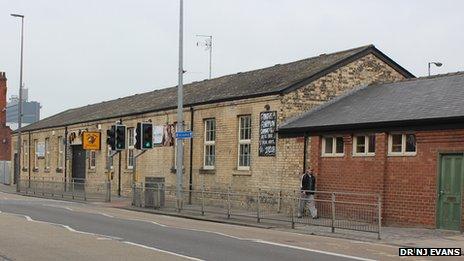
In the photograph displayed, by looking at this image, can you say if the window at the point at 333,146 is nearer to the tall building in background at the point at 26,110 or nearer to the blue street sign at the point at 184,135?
the blue street sign at the point at 184,135

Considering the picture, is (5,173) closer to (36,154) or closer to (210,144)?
(36,154)

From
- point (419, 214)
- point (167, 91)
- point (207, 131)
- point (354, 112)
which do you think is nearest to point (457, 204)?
point (419, 214)

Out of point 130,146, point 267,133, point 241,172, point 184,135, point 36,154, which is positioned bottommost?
point 36,154

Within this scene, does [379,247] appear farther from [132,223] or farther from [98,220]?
[98,220]

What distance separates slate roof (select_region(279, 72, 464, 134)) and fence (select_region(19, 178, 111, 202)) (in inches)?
509

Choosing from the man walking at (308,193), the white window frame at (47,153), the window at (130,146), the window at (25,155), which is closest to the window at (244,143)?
the man walking at (308,193)

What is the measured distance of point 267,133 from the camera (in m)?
24.3

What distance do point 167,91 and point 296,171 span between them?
60.2ft

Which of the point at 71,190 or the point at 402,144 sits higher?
the point at 402,144

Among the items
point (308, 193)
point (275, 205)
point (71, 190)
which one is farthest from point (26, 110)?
point (308, 193)

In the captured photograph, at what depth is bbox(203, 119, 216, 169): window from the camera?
28483 millimetres

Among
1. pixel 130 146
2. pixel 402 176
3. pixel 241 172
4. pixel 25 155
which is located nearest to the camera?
pixel 402 176

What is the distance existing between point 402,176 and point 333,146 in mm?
3476

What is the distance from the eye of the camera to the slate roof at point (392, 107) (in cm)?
1800
